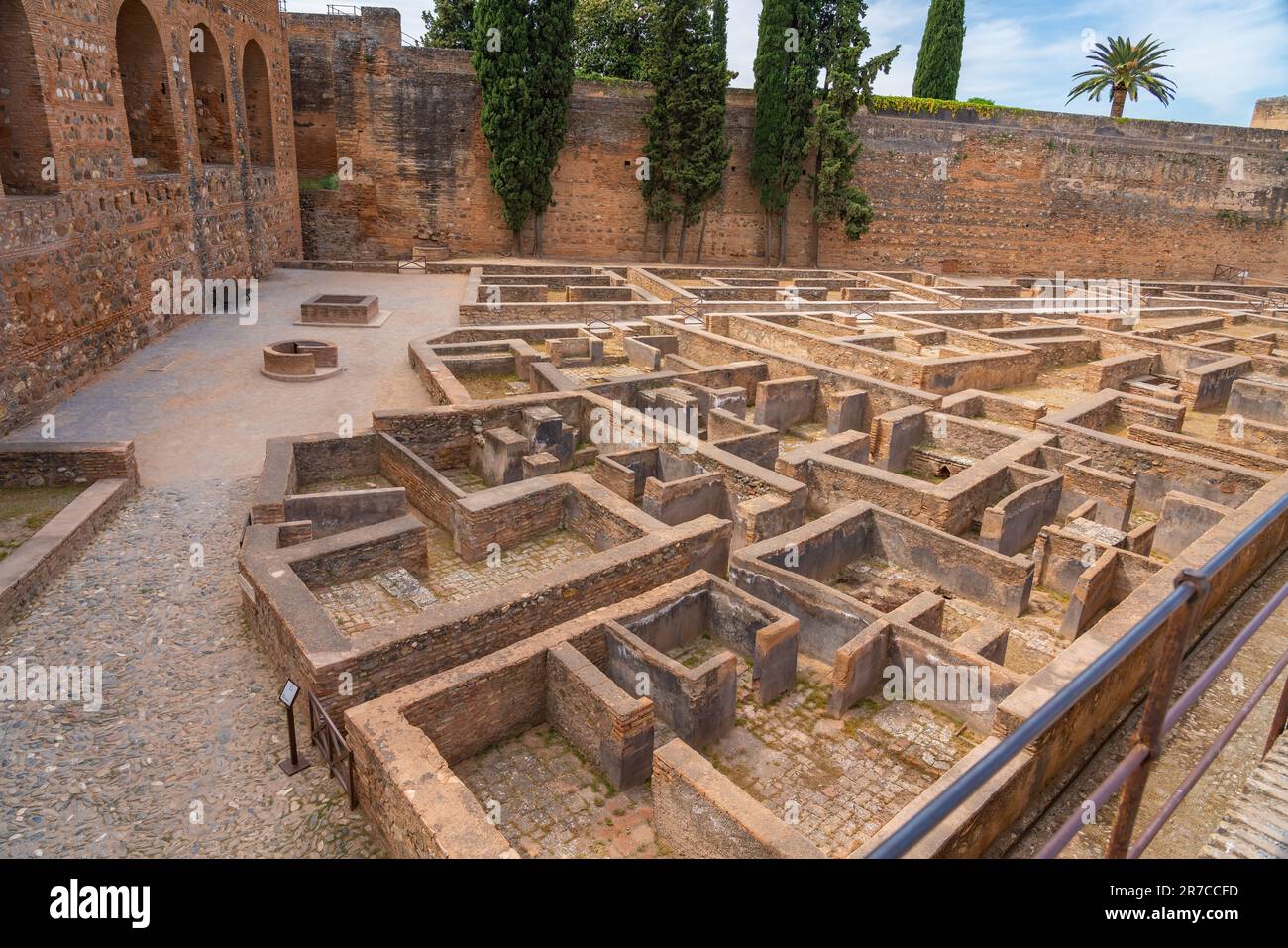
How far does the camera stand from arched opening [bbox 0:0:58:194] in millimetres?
9938

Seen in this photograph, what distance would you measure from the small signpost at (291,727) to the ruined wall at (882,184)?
21.4m

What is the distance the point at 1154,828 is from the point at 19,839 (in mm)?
5356

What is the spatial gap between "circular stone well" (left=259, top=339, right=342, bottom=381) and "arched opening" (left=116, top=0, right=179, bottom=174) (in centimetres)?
449

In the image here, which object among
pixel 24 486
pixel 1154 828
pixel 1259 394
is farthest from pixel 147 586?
pixel 1259 394

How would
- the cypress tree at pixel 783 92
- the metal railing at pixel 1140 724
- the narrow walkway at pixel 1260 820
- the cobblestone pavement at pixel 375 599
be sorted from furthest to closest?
1. the cypress tree at pixel 783 92
2. the cobblestone pavement at pixel 375 599
3. the narrow walkway at pixel 1260 820
4. the metal railing at pixel 1140 724

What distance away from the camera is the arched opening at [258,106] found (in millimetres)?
19234

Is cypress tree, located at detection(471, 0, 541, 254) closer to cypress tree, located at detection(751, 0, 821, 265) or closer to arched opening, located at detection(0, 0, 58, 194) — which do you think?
cypress tree, located at detection(751, 0, 821, 265)

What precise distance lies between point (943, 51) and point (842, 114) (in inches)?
303

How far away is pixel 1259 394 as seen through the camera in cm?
1384

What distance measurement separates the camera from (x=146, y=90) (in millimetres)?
13969

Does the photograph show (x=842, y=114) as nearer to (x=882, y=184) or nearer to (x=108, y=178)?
(x=882, y=184)

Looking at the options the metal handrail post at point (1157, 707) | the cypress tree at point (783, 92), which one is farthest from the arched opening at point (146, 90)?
the cypress tree at point (783, 92)

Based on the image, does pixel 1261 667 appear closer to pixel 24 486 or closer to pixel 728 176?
pixel 24 486

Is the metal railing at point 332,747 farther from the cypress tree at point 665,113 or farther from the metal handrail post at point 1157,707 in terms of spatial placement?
the cypress tree at point 665,113
